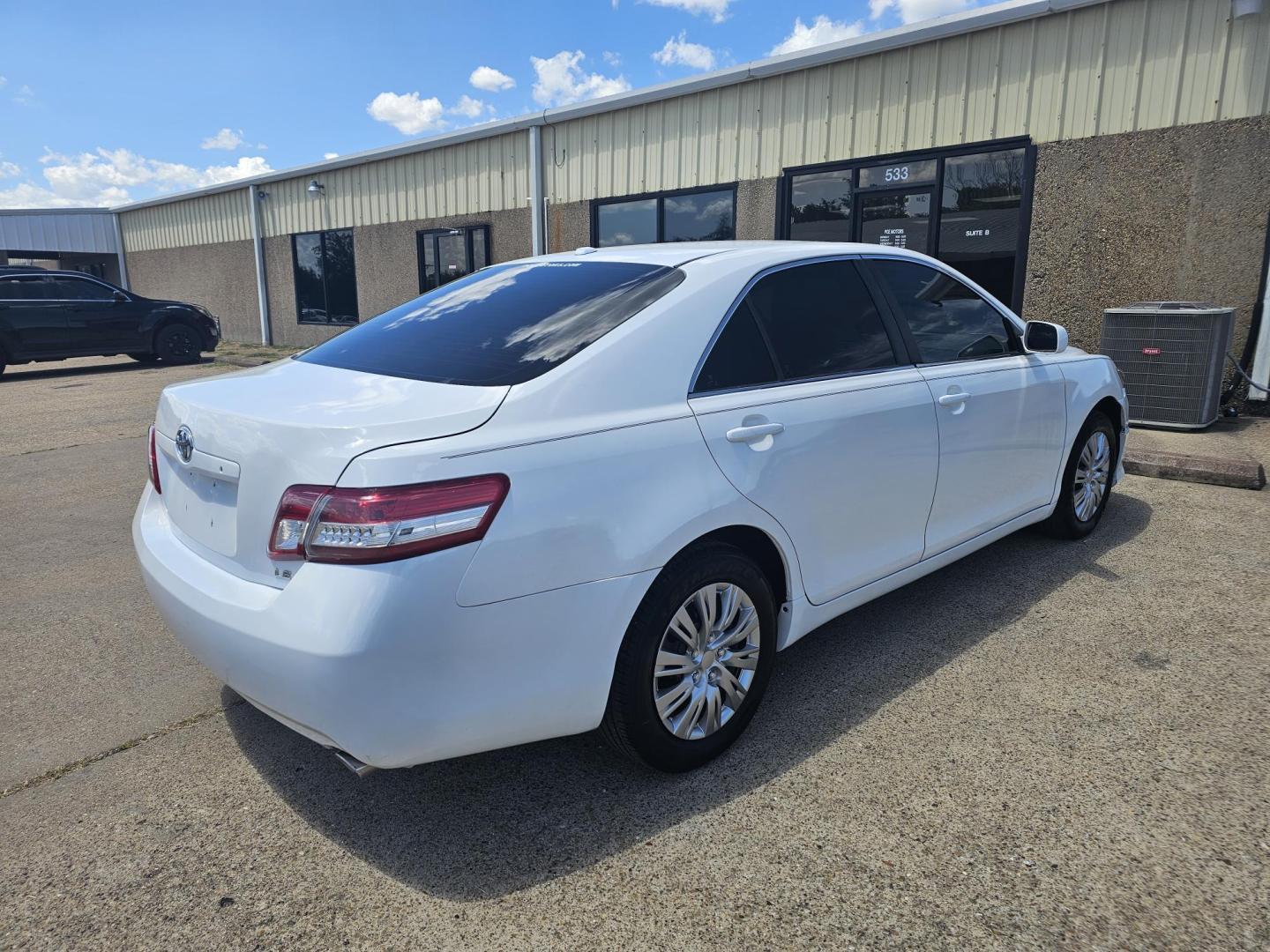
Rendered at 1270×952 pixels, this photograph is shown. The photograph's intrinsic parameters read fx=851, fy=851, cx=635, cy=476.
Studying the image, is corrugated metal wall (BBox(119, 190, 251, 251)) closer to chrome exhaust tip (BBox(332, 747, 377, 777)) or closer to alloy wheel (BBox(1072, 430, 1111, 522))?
alloy wheel (BBox(1072, 430, 1111, 522))

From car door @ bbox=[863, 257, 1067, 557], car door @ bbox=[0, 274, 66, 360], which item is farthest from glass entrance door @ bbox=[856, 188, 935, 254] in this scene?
car door @ bbox=[0, 274, 66, 360]

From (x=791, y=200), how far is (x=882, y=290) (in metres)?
7.65

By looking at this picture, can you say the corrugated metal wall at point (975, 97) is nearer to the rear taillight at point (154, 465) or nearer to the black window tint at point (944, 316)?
the black window tint at point (944, 316)

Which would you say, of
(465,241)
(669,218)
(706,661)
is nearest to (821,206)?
(669,218)

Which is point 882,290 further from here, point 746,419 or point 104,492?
point 104,492

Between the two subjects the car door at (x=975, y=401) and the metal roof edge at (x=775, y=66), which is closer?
the car door at (x=975, y=401)

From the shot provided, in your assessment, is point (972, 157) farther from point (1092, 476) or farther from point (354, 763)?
point (354, 763)

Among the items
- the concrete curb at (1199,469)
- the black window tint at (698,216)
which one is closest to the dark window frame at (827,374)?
the concrete curb at (1199,469)

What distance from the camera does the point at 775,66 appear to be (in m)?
10.1

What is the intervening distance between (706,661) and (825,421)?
0.90 metres

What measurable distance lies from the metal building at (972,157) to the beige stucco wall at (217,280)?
8.11 m

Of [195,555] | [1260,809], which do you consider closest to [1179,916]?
[1260,809]

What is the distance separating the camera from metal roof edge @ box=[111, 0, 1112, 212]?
27.5 ft

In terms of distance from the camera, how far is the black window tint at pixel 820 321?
115 inches
